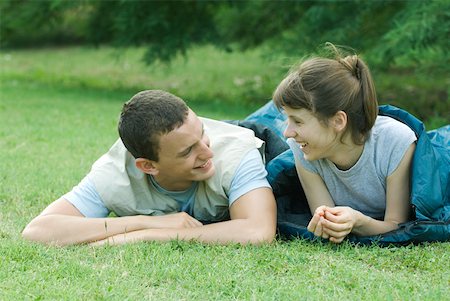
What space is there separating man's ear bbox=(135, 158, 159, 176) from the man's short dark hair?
59 millimetres

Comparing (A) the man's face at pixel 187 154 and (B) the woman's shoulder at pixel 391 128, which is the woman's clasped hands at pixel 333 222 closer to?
(B) the woman's shoulder at pixel 391 128

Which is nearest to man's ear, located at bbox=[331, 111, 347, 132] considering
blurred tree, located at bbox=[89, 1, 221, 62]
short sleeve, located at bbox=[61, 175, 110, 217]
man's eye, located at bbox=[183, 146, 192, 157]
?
man's eye, located at bbox=[183, 146, 192, 157]

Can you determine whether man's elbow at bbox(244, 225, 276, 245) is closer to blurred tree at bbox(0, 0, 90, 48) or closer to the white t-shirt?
the white t-shirt

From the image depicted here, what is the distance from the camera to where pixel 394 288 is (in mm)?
3600

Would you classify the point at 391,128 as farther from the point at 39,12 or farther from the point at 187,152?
the point at 39,12

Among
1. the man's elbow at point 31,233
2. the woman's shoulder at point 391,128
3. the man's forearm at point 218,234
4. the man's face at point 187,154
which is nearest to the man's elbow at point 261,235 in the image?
the man's forearm at point 218,234

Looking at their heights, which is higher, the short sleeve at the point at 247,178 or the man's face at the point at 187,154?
the man's face at the point at 187,154

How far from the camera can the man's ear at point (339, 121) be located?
423cm

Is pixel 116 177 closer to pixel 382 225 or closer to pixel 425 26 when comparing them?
pixel 382 225

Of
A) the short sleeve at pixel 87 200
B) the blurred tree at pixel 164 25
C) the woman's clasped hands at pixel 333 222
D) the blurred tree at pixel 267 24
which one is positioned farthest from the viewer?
the blurred tree at pixel 164 25

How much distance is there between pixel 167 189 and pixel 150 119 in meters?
0.54

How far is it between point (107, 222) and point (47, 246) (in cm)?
33

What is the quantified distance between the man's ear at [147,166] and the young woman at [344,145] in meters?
0.72

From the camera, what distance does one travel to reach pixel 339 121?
14.0 feet
